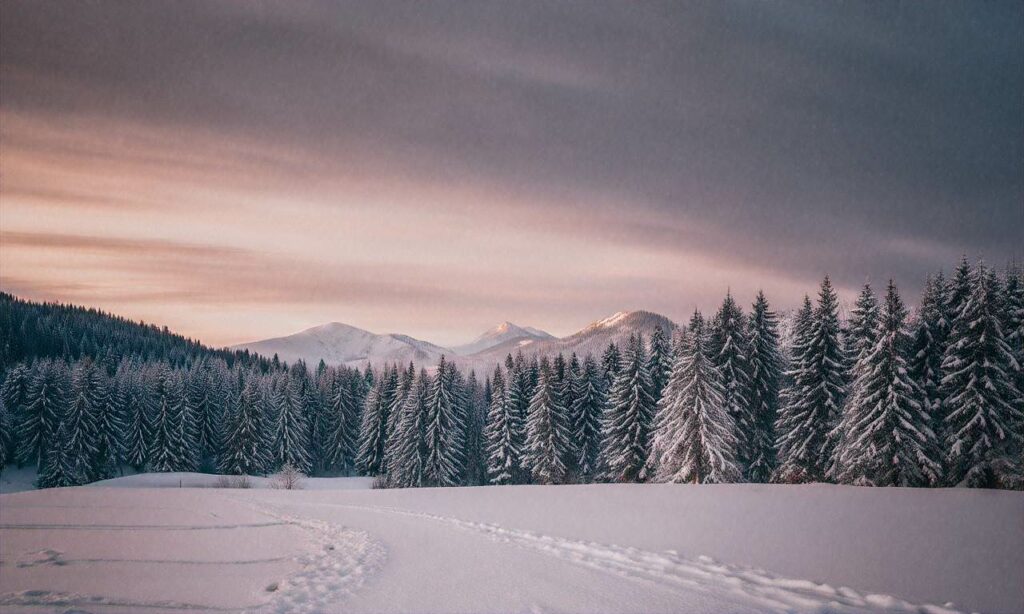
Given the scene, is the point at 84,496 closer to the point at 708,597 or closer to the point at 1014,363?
the point at 708,597

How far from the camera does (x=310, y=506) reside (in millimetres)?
23312

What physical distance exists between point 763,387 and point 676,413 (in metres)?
8.65

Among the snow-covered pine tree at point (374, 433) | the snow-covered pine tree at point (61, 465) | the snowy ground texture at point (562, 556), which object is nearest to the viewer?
the snowy ground texture at point (562, 556)

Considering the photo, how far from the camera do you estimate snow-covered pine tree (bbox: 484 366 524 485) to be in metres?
47.0

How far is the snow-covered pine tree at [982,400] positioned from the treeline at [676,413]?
0.09 metres

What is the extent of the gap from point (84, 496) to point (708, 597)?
3456 cm

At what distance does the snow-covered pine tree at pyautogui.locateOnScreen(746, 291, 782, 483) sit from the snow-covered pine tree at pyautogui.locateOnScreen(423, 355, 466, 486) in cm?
2740

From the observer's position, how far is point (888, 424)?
25.3 m

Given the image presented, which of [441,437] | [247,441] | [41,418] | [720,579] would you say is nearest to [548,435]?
[441,437]

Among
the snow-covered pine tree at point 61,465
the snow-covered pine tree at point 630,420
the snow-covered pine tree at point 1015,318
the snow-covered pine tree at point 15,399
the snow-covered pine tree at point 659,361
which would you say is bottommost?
the snow-covered pine tree at point 61,465

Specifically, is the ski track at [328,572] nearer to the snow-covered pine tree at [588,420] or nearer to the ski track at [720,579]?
the ski track at [720,579]

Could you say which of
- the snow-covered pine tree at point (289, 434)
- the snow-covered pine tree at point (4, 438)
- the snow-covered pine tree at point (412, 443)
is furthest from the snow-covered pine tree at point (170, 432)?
the snow-covered pine tree at point (412, 443)

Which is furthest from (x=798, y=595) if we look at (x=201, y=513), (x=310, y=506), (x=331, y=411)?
(x=331, y=411)

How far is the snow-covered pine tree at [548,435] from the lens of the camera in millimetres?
41500
